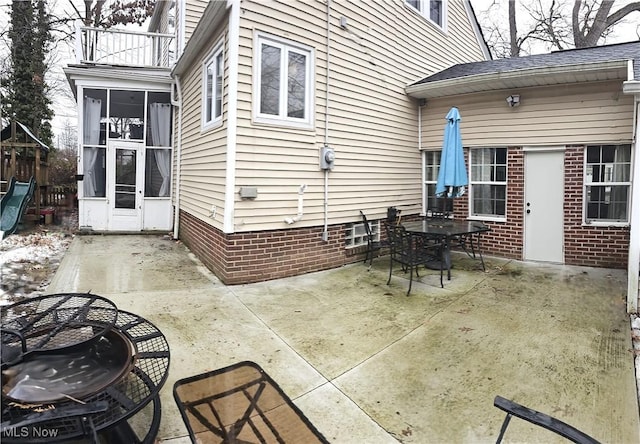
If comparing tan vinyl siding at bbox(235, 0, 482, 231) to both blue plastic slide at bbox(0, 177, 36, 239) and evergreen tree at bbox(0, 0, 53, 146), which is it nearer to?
blue plastic slide at bbox(0, 177, 36, 239)

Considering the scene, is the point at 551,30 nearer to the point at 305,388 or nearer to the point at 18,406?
the point at 305,388

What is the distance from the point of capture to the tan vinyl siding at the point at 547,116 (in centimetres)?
640

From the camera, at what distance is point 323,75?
20.6ft

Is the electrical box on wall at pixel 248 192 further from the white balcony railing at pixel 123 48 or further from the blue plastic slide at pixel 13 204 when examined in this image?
the blue plastic slide at pixel 13 204

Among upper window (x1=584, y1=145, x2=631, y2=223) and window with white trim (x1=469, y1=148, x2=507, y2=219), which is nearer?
upper window (x1=584, y1=145, x2=631, y2=223)

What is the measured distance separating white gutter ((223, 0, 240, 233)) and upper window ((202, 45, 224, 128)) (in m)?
0.57

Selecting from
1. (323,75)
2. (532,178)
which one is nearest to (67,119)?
(323,75)

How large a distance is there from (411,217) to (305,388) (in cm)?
619

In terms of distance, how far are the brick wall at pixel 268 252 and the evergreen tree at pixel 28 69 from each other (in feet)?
45.7

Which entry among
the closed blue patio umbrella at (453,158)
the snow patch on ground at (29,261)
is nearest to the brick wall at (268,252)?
the closed blue patio umbrella at (453,158)

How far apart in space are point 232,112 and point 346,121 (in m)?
2.33

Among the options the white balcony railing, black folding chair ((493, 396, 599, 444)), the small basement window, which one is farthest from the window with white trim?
the white balcony railing

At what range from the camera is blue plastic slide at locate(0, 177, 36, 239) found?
825cm

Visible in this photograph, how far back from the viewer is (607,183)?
6586 mm
